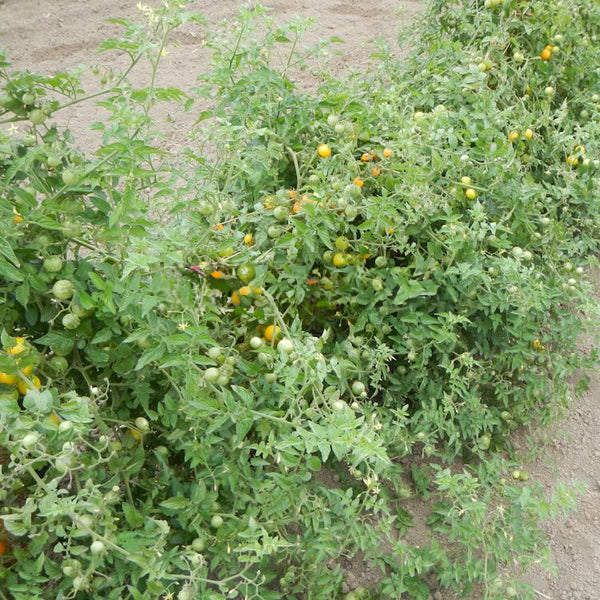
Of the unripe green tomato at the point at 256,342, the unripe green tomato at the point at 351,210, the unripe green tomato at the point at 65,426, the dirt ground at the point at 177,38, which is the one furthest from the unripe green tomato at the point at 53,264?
the dirt ground at the point at 177,38

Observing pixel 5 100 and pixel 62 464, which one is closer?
pixel 62 464

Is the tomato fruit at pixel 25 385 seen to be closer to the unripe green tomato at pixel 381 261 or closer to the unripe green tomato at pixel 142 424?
the unripe green tomato at pixel 142 424

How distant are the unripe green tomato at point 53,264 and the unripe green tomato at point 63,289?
3 centimetres

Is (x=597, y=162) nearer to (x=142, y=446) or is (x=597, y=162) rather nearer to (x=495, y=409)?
(x=495, y=409)

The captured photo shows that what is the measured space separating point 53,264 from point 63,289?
0.07 m

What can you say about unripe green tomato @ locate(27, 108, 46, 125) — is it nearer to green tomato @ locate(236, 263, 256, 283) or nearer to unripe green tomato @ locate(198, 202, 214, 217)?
unripe green tomato @ locate(198, 202, 214, 217)

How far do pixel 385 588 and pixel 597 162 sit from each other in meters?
1.96

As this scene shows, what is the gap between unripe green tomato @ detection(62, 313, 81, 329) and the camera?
1.70m

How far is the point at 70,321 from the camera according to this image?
5.57 ft

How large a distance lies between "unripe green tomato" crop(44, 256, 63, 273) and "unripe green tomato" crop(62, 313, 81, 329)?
0.37ft

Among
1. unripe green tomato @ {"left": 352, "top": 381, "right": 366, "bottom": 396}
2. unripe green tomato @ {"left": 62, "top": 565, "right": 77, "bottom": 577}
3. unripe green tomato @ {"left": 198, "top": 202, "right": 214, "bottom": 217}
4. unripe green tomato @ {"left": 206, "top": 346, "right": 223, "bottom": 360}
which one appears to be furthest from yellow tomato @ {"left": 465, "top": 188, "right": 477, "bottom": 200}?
unripe green tomato @ {"left": 62, "top": 565, "right": 77, "bottom": 577}

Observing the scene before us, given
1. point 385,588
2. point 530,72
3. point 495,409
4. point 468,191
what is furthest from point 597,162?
point 385,588

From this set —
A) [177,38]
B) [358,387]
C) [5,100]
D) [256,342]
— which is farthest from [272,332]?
[177,38]

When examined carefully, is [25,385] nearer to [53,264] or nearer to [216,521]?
[53,264]
